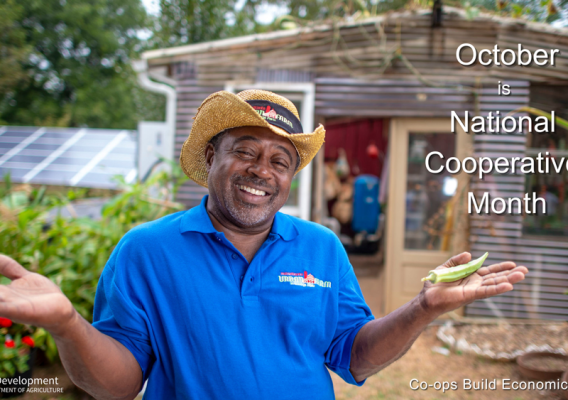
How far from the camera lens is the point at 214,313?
1.42m

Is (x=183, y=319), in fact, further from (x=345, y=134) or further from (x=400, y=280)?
(x=345, y=134)

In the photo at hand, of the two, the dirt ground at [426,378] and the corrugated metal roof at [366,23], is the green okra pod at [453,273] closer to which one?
the dirt ground at [426,378]

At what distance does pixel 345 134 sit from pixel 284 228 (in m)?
8.76

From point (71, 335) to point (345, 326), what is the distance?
1.01 metres

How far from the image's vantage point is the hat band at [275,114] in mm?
1610

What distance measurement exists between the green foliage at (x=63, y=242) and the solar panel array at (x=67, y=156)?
5344 mm

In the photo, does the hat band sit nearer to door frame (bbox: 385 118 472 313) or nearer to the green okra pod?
the green okra pod

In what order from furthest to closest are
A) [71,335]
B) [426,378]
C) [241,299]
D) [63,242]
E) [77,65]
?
[77,65] → [426,378] → [63,242] → [241,299] → [71,335]

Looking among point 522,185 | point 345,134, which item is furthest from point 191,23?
point 522,185

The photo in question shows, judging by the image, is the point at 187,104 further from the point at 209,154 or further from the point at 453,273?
the point at 453,273

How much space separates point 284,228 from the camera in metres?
1.69

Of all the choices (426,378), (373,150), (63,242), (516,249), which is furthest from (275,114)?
(373,150)

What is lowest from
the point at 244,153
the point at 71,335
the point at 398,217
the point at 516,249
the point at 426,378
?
the point at 426,378

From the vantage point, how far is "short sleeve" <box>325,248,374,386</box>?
5.40ft
